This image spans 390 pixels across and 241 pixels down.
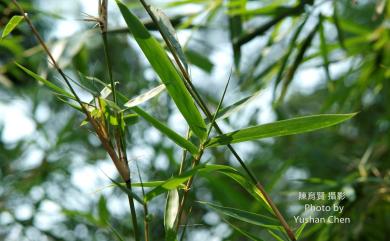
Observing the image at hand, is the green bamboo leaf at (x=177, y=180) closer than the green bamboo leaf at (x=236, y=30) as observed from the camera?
Yes

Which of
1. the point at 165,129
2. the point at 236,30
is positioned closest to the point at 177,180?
the point at 165,129

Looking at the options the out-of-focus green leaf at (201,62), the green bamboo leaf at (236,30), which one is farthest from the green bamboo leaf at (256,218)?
the out-of-focus green leaf at (201,62)

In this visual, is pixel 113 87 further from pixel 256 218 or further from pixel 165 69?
pixel 256 218

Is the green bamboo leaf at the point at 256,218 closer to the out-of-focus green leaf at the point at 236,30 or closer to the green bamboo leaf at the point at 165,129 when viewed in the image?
the green bamboo leaf at the point at 165,129

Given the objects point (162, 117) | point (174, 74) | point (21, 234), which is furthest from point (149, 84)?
point (174, 74)

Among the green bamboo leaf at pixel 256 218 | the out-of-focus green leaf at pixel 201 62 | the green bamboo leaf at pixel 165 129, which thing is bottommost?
the green bamboo leaf at pixel 256 218

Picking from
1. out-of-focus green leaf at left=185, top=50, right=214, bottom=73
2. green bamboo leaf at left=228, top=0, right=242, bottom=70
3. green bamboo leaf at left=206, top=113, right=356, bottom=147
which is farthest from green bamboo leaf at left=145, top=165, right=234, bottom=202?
out-of-focus green leaf at left=185, top=50, right=214, bottom=73

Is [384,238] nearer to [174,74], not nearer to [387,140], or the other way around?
[387,140]

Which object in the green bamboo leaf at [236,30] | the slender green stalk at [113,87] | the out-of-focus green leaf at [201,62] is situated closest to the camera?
the slender green stalk at [113,87]

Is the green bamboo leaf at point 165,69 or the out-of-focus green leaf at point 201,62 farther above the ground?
the out-of-focus green leaf at point 201,62
